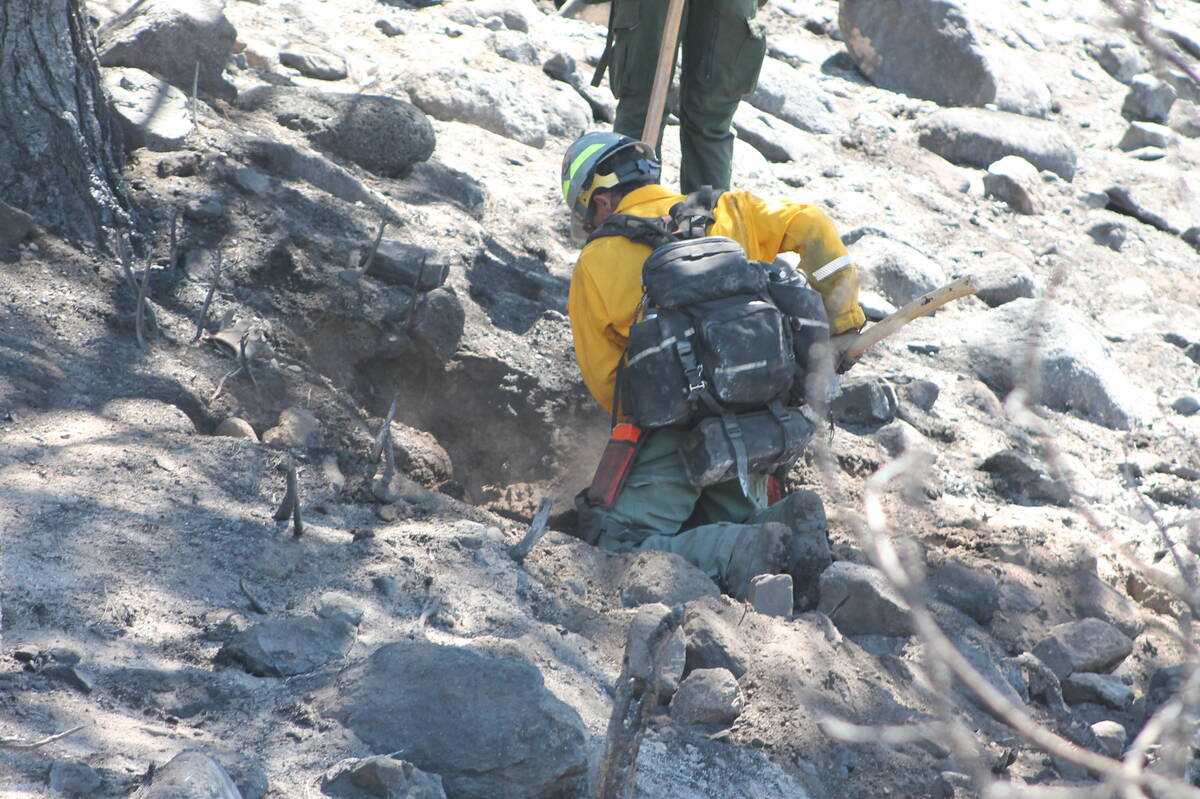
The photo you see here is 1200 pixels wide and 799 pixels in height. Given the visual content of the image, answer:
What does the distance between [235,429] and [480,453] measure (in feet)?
4.35

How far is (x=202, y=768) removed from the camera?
6.13 ft

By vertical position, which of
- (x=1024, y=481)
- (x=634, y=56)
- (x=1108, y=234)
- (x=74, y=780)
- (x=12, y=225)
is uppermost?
(x=634, y=56)

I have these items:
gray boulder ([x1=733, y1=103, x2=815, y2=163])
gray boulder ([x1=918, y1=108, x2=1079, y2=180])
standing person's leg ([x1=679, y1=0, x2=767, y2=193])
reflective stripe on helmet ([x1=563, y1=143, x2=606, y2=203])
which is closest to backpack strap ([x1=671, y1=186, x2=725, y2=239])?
reflective stripe on helmet ([x1=563, y1=143, x2=606, y2=203])

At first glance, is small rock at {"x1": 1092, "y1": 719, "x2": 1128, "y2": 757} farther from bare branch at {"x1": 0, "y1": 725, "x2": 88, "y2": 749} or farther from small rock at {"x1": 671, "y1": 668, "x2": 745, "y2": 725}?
bare branch at {"x1": 0, "y1": 725, "x2": 88, "y2": 749}

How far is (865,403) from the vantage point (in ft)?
17.4

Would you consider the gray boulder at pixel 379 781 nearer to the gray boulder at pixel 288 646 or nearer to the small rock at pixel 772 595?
the gray boulder at pixel 288 646

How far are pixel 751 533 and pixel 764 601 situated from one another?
15.8 inches

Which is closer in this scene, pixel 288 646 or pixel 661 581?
pixel 288 646

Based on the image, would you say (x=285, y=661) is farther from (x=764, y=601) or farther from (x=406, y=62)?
(x=406, y=62)

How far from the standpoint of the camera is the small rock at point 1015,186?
8.05 meters

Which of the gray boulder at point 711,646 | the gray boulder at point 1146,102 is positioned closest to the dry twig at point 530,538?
the gray boulder at point 711,646

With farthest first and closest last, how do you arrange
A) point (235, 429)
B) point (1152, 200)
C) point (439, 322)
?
point (1152, 200) < point (439, 322) < point (235, 429)

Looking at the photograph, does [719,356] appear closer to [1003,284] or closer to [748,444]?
[748,444]

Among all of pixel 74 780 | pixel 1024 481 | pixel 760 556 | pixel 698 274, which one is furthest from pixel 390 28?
pixel 74 780
